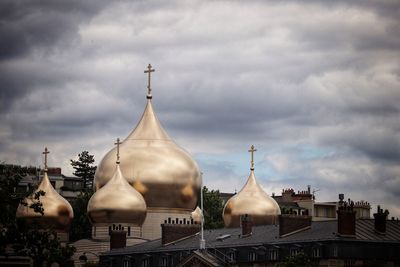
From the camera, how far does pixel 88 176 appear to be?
174500mm

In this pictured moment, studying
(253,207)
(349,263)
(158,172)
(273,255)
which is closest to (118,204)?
(158,172)

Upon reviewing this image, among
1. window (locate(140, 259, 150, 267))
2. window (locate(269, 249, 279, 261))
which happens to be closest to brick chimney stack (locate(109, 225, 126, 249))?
window (locate(140, 259, 150, 267))

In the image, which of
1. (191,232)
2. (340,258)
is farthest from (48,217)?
(340,258)

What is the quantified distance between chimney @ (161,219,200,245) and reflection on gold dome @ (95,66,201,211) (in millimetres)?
8609

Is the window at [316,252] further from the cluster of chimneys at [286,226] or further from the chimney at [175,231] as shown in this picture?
the chimney at [175,231]

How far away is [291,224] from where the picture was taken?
306ft

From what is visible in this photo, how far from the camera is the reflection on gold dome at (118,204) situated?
114 m

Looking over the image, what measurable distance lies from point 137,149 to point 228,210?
8657mm

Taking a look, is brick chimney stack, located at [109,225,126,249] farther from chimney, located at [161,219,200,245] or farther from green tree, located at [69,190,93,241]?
green tree, located at [69,190,93,241]

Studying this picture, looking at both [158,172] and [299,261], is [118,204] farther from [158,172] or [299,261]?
[299,261]

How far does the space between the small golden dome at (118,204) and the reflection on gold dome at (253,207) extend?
7.23m

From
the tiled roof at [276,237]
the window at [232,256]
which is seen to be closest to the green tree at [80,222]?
the tiled roof at [276,237]

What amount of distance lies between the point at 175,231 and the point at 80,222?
3020 centimetres

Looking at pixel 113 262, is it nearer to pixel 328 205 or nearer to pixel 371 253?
pixel 371 253
